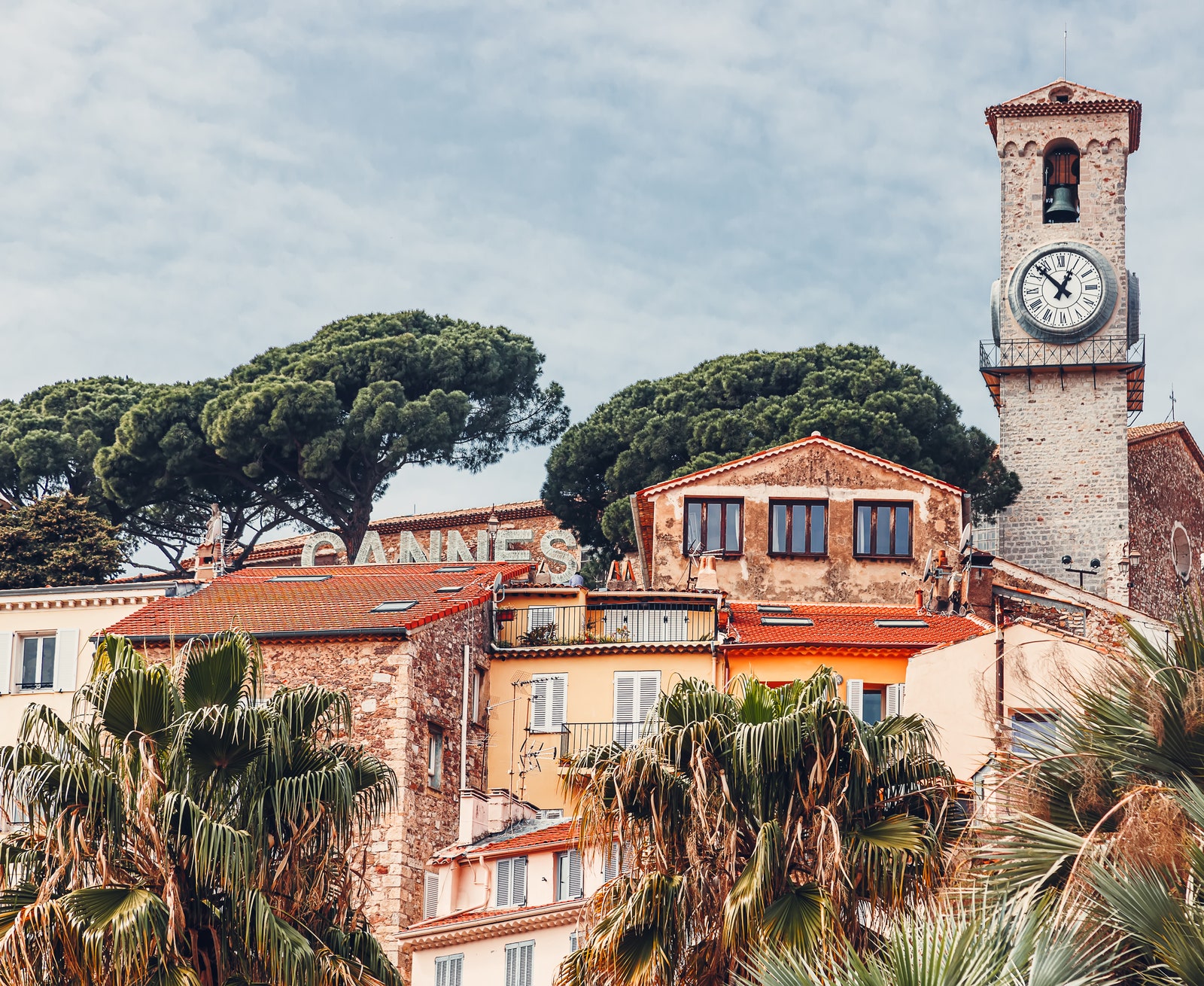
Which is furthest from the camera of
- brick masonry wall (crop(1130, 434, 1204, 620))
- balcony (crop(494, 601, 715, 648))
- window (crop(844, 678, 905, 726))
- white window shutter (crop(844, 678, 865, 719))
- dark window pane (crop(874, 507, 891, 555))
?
brick masonry wall (crop(1130, 434, 1204, 620))

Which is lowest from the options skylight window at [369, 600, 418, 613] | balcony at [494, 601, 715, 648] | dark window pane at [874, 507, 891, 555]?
balcony at [494, 601, 715, 648]

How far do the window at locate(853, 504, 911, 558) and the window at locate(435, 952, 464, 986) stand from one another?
19711 millimetres

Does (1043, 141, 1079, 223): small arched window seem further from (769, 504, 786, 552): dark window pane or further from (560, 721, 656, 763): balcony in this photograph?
(560, 721, 656, 763): balcony

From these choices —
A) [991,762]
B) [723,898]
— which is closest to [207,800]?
[723,898]

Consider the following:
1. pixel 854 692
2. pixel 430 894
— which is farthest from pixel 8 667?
pixel 854 692

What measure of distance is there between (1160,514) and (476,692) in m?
37.5

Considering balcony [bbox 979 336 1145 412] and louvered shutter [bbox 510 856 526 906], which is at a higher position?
balcony [bbox 979 336 1145 412]

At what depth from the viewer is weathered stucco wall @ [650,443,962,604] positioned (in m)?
48.5

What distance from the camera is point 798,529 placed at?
4925 centimetres

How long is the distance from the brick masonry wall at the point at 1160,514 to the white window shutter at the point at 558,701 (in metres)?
28.8

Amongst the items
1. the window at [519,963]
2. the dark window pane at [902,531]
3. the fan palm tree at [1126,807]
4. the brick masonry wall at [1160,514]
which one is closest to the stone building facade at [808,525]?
the dark window pane at [902,531]

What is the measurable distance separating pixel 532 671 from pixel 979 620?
34.8 feet

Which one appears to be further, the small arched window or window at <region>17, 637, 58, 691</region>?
the small arched window

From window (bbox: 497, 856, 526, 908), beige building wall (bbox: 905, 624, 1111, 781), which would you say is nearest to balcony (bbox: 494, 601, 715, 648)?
beige building wall (bbox: 905, 624, 1111, 781)
